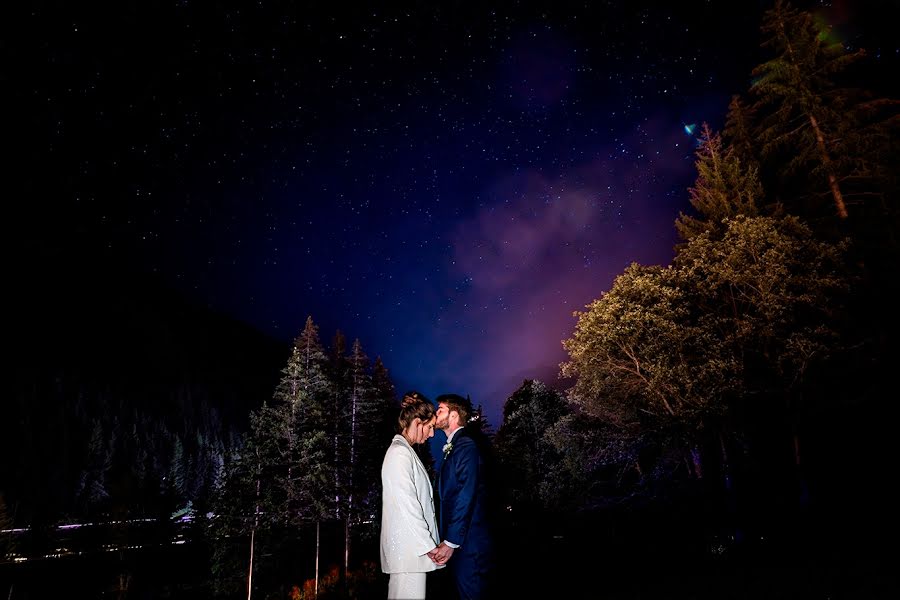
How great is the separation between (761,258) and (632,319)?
15.6 ft

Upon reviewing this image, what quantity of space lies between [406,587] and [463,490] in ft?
3.71

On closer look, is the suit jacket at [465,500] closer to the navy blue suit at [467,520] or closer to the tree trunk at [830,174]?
the navy blue suit at [467,520]

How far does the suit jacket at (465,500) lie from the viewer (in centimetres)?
498

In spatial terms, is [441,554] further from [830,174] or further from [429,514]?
[830,174]

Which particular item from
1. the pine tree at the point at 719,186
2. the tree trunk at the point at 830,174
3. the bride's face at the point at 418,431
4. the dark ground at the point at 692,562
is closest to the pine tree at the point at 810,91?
the tree trunk at the point at 830,174

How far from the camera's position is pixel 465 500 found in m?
5.05

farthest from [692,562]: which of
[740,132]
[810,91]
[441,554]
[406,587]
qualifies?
[740,132]

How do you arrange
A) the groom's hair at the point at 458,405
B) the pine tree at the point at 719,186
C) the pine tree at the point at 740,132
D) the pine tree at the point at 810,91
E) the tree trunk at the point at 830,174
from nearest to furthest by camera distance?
the groom's hair at the point at 458,405 → the tree trunk at the point at 830,174 → the pine tree at the point at 810,91 → the pine tree at the point at 719,186 → the pine tree at the point at 740,132

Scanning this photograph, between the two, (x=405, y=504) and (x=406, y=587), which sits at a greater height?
(x=405, y=504)

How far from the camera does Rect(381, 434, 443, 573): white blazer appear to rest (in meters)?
4.63

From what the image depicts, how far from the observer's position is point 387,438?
34.1m

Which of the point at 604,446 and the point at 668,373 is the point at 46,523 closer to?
the point at 604,446

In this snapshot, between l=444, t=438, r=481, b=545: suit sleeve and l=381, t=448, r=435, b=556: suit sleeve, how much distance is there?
1.03ft

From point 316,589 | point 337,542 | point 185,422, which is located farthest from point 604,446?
point 185,422
